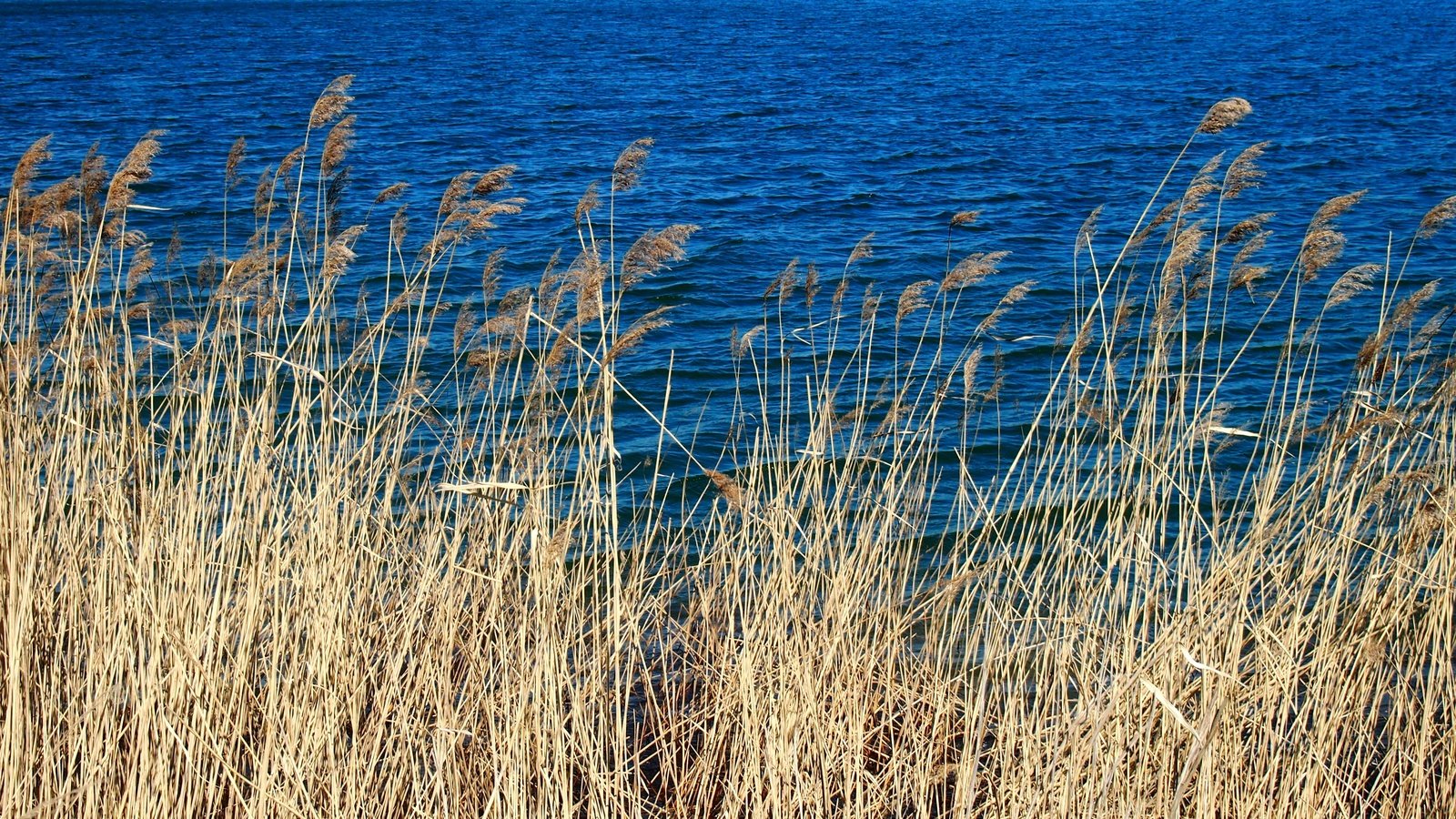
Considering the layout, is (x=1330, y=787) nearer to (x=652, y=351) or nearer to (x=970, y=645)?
(x=970, y=645)

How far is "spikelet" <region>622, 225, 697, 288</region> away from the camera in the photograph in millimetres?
3244

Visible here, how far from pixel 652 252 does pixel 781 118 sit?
1565cm

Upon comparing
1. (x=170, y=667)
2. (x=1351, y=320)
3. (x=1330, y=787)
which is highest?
(x=170, y=667)

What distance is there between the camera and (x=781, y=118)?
18.5 metres

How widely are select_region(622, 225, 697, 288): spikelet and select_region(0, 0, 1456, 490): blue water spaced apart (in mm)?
5479

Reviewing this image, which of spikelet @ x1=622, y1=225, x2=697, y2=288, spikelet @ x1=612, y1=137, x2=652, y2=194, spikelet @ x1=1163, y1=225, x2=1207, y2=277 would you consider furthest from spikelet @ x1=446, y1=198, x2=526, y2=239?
spikelet @ x1=1163, y1=225, x2=1207, y2=277

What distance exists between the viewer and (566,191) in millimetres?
13883

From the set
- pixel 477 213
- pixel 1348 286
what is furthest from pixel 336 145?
pixel 1348 286

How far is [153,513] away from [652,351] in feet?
20.8

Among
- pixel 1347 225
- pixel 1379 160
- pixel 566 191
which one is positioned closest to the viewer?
pixel 1347 225

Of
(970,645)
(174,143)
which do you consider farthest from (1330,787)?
(174,143)

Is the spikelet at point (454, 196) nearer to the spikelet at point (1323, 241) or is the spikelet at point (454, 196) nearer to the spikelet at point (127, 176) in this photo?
the spikelet at point (127, 176)

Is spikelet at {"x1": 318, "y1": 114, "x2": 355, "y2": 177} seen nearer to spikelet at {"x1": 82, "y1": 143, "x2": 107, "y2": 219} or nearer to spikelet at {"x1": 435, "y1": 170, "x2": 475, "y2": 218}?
spikelet at {"x1": 435, "y1": 170, "x2": 475, "y2": 218}

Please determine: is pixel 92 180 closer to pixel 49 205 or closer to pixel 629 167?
pixel 49 205
